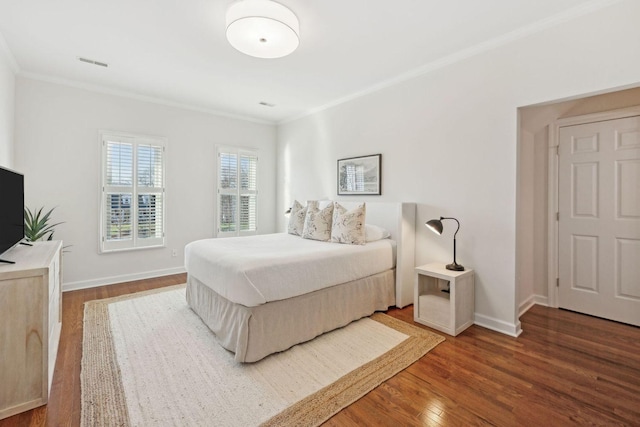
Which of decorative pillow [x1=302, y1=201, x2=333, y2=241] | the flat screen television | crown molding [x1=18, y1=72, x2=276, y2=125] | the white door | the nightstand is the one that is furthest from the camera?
crown molding [x1=18, y1=72, x2=276, y2=125]

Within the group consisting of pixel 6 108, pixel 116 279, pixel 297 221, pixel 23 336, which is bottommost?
pixel 116 279

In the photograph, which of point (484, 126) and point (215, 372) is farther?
point (484, 126)

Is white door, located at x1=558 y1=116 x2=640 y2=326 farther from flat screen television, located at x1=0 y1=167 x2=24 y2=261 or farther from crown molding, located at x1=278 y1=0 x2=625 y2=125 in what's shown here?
flat screen television, located at x1=0 y1=167 x2=24 y2=261

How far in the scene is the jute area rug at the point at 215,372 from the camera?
1.58 metres

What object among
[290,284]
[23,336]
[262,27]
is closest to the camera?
[23,336]

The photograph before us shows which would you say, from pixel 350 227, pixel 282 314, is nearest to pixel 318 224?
pixel 350 227

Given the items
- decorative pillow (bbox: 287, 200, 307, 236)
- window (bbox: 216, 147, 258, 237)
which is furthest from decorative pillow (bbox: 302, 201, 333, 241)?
window (bbox: 216, 147, 258, 237)

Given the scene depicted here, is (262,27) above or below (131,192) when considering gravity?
above

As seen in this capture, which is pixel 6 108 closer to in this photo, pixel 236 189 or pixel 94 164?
pixel 94 164

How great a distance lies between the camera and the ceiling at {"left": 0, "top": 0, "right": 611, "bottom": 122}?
7.22 feet

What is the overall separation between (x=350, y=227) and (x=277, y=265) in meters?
1.13

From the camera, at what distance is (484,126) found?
2.72 m

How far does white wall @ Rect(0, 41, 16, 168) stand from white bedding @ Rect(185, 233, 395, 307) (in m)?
2.10

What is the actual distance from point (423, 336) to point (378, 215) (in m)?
1.48
